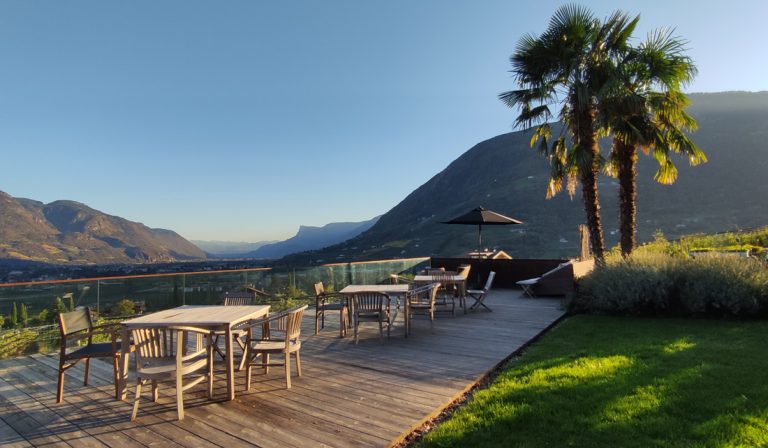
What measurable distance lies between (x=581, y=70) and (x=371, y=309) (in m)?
7.09

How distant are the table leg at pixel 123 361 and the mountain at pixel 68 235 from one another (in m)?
118

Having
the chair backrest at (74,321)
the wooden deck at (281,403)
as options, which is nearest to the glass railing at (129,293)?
the wooden deck at (281,403)

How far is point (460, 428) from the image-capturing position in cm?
279

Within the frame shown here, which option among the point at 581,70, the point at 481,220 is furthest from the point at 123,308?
the point at 581,70

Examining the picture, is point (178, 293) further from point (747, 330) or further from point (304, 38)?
point (304, 38)

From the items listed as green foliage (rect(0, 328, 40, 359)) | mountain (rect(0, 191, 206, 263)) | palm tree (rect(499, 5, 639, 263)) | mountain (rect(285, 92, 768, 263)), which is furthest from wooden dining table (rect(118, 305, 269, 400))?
mountain (rect(0, 191, 206, 263))

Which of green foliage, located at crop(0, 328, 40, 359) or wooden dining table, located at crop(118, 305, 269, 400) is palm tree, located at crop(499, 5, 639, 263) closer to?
wooden dining table, located at crop(118, 305, 269, 400)

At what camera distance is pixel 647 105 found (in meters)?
8.83

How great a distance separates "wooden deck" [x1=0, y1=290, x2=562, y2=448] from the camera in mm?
2793

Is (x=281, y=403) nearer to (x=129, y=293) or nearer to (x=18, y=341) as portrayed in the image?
(x=18, y=341)

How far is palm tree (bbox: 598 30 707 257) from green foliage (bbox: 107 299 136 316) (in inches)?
386

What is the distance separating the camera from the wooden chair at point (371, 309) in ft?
18.0

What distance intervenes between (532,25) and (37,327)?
1133 centimetres

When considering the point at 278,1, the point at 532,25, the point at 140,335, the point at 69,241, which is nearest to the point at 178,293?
the point at 140,335
